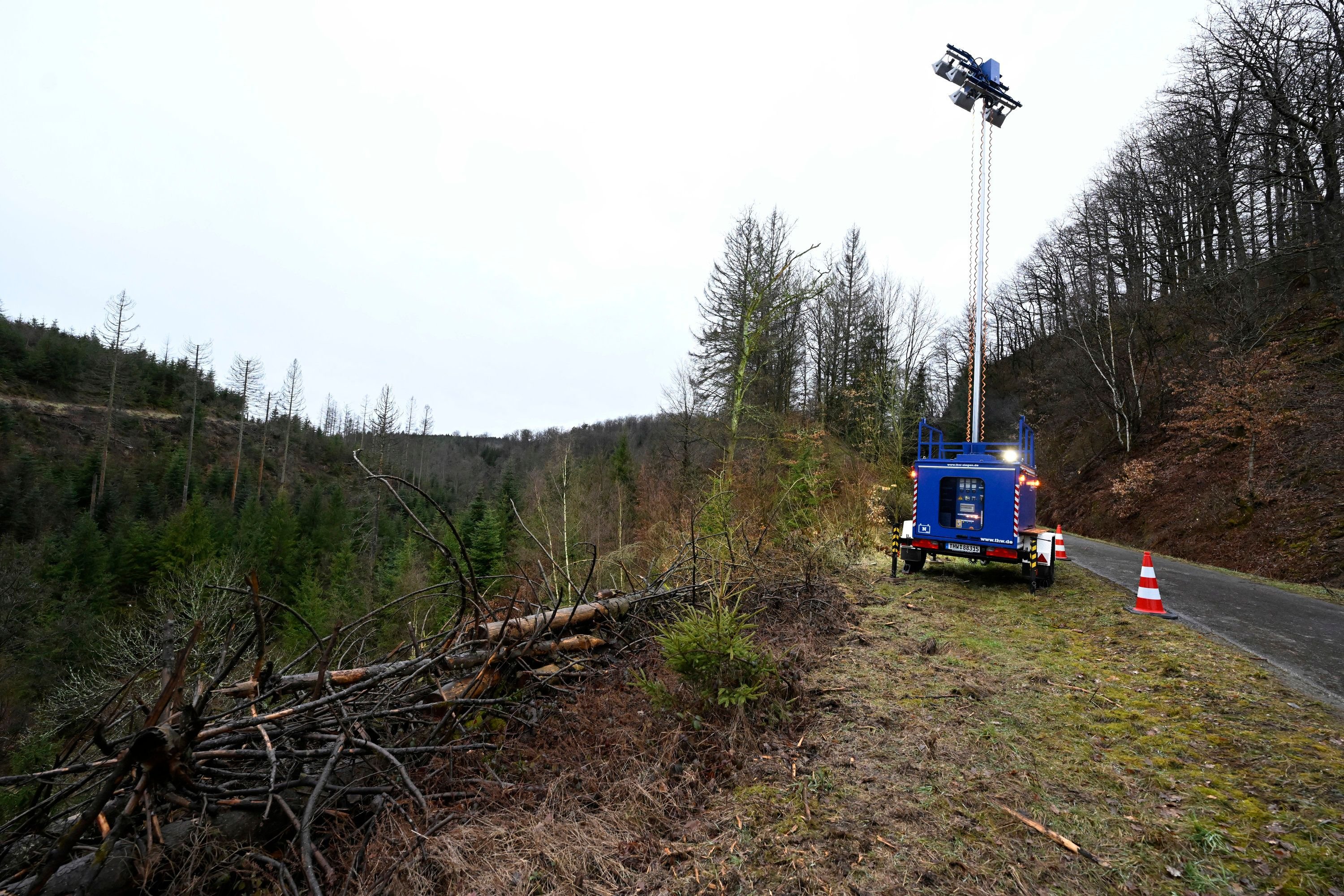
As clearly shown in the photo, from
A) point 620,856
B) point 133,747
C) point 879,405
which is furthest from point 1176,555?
point 133,747

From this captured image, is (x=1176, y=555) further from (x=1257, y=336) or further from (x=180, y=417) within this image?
(x=180, y=417)

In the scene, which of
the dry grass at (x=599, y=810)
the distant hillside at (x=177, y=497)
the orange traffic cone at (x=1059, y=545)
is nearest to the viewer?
the dry grass at (x=599, y=810)

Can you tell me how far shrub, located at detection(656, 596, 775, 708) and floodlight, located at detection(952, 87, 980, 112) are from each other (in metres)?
12.2

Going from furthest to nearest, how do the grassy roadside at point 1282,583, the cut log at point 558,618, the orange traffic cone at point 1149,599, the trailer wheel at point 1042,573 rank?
the grassy roadside at point 1282,583 → the trailer wheel at point 1042,573 → the orange traffic cone at point 1149,599 → the cut log at point 558,618

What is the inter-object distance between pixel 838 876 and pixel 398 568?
97.9 feet

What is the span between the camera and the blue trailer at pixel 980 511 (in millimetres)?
7473

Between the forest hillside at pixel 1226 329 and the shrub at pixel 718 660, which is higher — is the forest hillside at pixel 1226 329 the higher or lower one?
the higher one

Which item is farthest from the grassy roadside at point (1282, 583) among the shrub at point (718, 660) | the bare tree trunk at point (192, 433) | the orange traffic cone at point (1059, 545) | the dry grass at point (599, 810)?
the bare tree trunk at point (192, 433)

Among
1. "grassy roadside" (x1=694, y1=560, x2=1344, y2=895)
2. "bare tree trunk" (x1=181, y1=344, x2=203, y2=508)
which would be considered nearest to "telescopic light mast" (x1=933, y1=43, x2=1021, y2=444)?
"grassy roadside" (x1=694, y1=560, x2=1344, y2=895)

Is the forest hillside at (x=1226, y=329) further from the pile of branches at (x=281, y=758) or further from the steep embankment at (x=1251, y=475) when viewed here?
the pile of branches at (x=281, y=758)

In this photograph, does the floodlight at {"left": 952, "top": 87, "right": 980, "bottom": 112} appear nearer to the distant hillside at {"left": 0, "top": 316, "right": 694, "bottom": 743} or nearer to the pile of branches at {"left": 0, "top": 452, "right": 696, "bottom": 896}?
the distant hillside at {"left": 0, "top": 316, "right": 694, "bottom": 743}

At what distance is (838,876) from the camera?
2.18m

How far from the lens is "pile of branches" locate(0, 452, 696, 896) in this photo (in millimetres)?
2197

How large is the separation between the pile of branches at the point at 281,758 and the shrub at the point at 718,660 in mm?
1241
